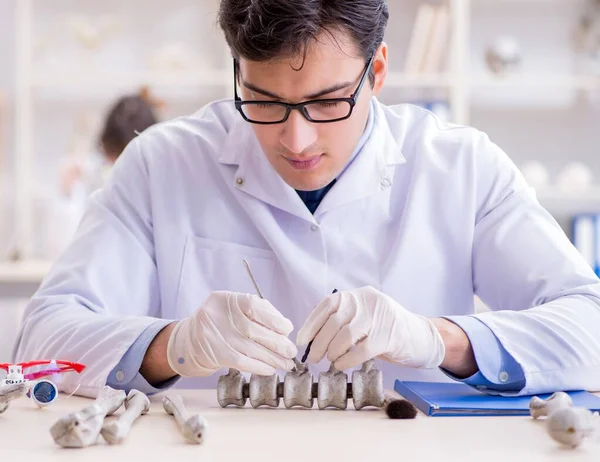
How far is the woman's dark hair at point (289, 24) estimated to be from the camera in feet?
5.00

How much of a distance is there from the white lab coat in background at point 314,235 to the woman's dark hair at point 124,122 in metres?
1.74

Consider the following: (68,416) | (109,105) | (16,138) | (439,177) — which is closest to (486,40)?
(109,105)

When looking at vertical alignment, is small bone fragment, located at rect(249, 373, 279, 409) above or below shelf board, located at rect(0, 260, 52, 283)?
above

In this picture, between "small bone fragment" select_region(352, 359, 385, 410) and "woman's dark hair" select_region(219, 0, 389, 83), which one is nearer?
"small bone fragment" select_region(352, 359, 385, 410)

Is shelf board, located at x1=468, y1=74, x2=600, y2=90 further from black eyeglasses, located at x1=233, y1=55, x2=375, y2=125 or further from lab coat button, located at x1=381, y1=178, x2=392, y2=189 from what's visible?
black eyeglasses, located at x1=233, y1=55, x2=375, y2=125

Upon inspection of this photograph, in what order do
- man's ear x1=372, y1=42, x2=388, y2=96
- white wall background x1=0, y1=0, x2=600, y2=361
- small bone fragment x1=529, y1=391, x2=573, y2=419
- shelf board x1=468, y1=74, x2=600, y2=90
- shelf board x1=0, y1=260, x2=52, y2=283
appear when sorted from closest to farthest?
1. small bone fragment x1=529, y1=391, x2=573, y2=419
2. man's ear x1=372, y1=42, x2=388, y2=96
3. shelf board x1=0, y1=260, x2=52, y2=283
4. shelf board x1=468, y1=74, x2=600, y2=90
5. white wall background x1=0, y1=0, x2=600, y2=361

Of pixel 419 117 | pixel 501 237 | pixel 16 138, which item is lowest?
pixel 16 138

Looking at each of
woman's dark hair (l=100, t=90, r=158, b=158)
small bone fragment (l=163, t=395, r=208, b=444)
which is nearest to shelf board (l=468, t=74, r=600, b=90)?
woman's dark hair (l=100, t=90, r=158, b=158)

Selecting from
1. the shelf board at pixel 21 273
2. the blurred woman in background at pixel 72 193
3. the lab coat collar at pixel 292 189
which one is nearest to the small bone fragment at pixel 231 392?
the lab coat collar at pixel 292 189

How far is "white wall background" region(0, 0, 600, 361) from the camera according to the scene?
4.31 metres

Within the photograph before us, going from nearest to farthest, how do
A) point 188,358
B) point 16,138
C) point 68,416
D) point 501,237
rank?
point 68,416
point 188,358
point 501,237
point 16,138

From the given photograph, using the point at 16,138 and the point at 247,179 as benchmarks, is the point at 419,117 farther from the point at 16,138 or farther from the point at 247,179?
the point at 16,138

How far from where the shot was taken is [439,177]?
1.84m

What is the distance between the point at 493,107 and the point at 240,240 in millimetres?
2794
